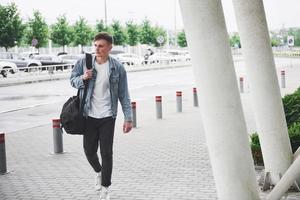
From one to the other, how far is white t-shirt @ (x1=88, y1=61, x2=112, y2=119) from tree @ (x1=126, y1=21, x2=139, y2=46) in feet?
214

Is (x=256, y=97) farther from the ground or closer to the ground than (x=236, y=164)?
farther from the ground

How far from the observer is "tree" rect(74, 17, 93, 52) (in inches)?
2497

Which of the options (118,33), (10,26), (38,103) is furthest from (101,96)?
(118,33)

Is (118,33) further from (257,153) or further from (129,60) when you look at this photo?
(257,153)

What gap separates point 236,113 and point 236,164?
454mm

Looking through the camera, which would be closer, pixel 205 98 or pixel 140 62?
pixel 205 98

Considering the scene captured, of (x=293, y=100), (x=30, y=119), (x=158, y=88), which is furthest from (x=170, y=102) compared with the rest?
(x=293, y=100)

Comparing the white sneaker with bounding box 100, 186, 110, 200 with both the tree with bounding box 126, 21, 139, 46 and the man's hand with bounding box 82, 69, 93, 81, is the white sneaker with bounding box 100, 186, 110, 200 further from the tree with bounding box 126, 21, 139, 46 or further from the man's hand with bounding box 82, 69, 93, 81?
the tree with bounding box 126, 21, 139, 46

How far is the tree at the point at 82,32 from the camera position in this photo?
2497 inches

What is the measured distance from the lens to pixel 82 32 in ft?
209

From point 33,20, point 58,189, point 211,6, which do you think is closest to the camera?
point 211,6

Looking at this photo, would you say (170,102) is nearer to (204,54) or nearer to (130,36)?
(204,54)

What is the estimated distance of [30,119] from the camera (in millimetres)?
16750

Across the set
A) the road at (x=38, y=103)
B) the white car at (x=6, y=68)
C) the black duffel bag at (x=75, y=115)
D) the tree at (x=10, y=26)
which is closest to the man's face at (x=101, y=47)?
the black duffel bag at (x=75, y=115)
